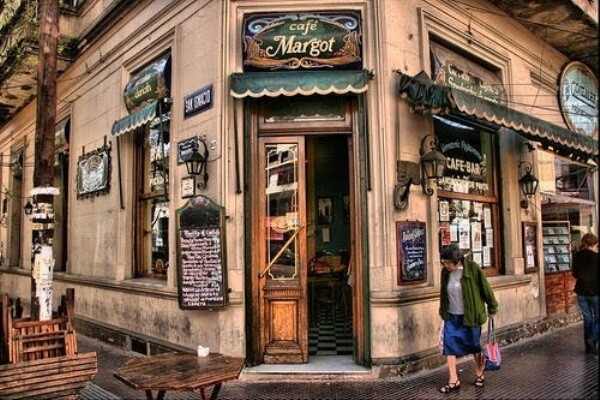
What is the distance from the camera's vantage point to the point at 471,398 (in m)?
5.23

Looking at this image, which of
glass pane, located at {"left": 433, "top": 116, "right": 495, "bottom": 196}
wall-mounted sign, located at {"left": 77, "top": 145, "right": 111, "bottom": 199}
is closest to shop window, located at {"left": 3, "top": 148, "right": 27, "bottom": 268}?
wall-mounted sign, located at {"left": 77, "top": 145, "right": 111, "bottom": 199}

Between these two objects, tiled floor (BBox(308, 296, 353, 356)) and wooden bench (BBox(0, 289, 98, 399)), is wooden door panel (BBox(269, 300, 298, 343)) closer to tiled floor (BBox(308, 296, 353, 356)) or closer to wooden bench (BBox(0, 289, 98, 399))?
tiled floor (BBox(308, 296, 353, 356))

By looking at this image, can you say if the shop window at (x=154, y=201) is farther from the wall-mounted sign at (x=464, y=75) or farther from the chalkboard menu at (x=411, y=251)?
the wall-mounted sign at (x=464, y=75)

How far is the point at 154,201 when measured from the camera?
27.9 ft

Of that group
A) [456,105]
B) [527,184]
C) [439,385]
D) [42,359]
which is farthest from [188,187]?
[527,184]

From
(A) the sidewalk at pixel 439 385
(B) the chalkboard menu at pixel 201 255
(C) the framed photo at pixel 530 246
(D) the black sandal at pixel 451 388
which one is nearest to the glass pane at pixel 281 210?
(B) the chalkboard menu at pixel 201 255

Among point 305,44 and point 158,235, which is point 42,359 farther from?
point 305,44

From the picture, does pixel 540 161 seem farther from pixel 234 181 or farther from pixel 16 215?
pixel 16 215

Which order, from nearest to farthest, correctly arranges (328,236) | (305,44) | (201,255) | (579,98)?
(305,44) → (201,255) → (579,98) → (328,236)

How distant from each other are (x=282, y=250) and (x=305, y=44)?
8.93 feet

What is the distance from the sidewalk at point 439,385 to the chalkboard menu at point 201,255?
1.17 meters

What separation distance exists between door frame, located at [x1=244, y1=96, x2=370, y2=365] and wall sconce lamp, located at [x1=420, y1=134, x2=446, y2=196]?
0.93 metres

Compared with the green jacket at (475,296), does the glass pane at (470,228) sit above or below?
above

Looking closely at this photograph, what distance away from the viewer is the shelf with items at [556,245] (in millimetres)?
9699
